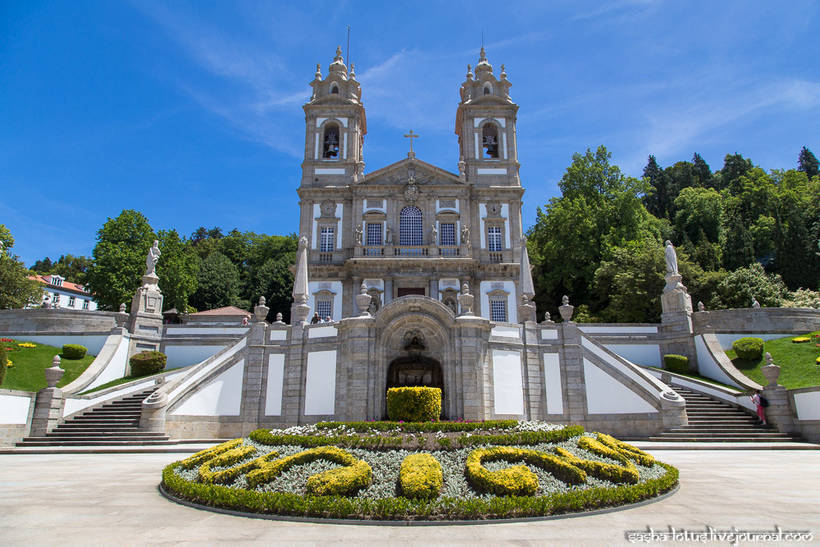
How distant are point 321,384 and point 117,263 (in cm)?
2396

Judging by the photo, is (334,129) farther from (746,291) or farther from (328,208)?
(746,291)

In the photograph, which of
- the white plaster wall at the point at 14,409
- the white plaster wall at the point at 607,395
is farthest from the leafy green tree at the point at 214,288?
the white plaster wall at the point at 607,395

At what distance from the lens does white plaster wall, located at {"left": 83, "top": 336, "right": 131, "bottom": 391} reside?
22.8 metres

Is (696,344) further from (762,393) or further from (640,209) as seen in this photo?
(640,209)

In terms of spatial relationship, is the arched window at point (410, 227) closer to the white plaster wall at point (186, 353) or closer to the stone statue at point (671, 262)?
the white plaster wall at point (186, 353)

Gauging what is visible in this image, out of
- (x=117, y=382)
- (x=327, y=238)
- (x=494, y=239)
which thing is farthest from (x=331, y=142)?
(x=117, y=382)

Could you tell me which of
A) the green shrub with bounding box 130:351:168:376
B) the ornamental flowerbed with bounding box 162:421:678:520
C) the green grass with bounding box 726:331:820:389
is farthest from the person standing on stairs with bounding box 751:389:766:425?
the green shrub with bounding box 130:351:168:376

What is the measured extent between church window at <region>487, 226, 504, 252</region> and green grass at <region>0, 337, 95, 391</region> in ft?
77.4

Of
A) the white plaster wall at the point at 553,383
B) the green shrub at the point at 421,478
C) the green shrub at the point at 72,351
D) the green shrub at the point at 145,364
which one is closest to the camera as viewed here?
the green shrub at the point at 421,478

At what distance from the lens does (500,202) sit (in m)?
36.2

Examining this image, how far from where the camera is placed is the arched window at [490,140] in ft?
126

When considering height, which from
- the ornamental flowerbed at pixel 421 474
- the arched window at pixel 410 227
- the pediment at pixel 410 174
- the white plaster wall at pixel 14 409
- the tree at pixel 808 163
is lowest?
the ornamental flowerbed at pixel 421 474

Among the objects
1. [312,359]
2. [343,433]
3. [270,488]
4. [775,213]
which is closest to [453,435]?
[343,433]

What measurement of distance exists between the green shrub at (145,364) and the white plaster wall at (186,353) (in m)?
1.53
